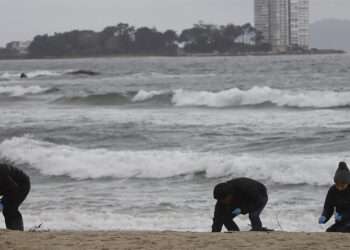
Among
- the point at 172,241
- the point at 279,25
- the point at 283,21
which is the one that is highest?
the point at 172,241

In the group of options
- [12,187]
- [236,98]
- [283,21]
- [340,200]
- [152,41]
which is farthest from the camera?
[283,21]

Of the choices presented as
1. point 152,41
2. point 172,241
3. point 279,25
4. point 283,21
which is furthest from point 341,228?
point 283,21

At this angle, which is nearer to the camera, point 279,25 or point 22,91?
point 22,91

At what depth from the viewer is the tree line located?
140 meters

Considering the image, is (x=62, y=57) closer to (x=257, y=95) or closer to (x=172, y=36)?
(x=172, y=36)

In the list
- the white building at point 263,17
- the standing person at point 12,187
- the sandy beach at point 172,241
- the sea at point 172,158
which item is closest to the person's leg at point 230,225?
the sandy beach at point 172,241

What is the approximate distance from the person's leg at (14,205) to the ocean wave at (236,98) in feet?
68.4

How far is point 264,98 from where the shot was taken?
32.9 m

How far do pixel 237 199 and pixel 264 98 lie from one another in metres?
24.5

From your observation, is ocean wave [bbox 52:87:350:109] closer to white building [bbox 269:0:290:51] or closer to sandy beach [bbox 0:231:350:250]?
sandy beach [bbox 0:231:350:250]

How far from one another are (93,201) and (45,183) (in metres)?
2.63

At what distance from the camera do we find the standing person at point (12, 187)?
28.2ft

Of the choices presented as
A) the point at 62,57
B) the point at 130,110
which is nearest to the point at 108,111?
the point at 130,110

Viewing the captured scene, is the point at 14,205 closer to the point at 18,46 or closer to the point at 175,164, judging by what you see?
the point at 175,164
